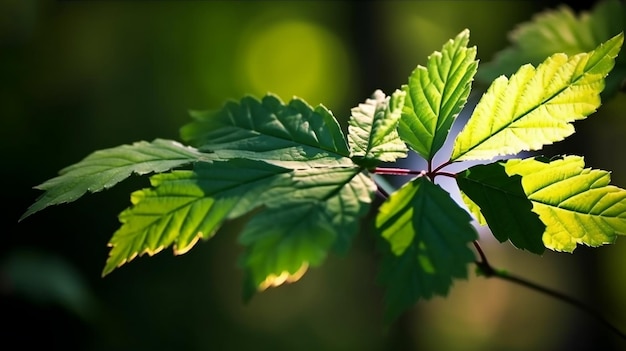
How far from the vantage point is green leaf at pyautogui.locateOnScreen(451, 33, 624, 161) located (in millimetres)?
643

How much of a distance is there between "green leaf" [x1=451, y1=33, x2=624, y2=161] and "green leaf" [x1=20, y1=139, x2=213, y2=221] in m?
0.36

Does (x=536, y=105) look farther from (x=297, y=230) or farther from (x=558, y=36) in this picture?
(x=558, y=36)

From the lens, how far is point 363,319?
7.84 m

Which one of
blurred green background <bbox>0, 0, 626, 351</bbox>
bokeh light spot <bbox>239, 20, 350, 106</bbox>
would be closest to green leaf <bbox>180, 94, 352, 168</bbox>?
blurred green background <bbox>0, 0, 626, 351</bbox>

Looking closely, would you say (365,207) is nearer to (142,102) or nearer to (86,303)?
(86,303)

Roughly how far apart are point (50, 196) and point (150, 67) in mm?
7097

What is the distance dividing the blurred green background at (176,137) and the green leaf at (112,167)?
152 centimetres

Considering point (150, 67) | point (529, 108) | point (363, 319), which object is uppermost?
point (150, 67)

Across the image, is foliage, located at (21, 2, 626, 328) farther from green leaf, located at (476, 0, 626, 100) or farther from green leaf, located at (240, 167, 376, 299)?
green leaf, located at (476, 0, 626, 100)

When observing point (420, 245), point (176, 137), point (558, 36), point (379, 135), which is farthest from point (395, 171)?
point (176, 137)

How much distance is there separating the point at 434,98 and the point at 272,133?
23 cm

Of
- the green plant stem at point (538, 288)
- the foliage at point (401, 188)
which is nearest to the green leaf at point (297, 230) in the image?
the foliage at point (401, 188)

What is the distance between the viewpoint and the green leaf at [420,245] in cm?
54

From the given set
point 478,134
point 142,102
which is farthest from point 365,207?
point 142,102
